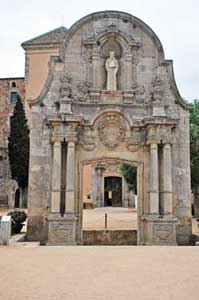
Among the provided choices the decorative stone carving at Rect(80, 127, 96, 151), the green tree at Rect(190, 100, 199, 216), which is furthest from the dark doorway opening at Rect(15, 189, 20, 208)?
the decorative stone carving at Rect(80, 127, 96, 151)

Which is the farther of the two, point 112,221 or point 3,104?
point 3,104

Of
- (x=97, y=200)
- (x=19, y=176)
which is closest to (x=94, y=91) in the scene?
(x=19, y=176)

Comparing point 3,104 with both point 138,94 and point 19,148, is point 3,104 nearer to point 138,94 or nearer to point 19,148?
point 19,148

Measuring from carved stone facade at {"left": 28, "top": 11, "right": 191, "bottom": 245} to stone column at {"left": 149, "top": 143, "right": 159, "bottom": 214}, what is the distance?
32 mm

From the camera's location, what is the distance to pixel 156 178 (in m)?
11.4

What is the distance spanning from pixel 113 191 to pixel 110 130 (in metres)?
25.0

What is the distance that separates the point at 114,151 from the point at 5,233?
175 inches

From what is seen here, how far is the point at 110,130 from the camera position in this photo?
11906 mm

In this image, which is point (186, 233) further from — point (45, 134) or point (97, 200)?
point (97, 200)

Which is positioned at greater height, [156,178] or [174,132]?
[174,132]

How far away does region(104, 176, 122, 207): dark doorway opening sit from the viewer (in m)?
35.8

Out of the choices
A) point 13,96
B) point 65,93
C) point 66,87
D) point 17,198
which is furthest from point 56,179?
point 13,96

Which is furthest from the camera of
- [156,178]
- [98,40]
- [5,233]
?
[98,40]

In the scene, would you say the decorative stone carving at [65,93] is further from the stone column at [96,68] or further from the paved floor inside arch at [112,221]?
the paved floor inside arch at [112,221]
